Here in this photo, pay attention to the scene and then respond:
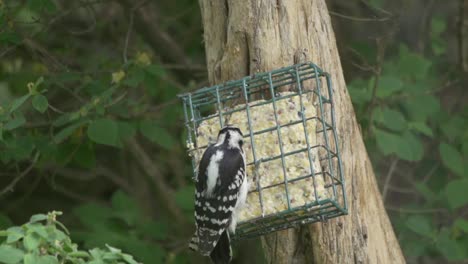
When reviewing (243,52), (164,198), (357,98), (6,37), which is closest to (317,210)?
(243,52)

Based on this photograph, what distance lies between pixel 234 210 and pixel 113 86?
169cm

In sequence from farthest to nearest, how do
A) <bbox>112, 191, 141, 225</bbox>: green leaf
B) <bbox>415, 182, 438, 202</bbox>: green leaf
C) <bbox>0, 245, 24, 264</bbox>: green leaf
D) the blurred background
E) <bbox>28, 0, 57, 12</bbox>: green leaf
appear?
1. <bbox>415, 182, 438, 202</bbox>: green leaf
2. <bbox>112, 191, 141, 225</bbox>: green leaf
3. the blurred background
4. <bbox>28, 0, 57, 12</bbox>: green leaf
5. <bbox>0, 245, 24, 264</bbox>: green leaf

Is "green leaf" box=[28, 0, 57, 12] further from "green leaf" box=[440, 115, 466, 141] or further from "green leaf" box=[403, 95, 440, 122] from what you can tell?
"green leaf" box=[440, 115, 466, 141]

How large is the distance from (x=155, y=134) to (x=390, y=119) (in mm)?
1662

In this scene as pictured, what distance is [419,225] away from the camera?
7402 millimetres

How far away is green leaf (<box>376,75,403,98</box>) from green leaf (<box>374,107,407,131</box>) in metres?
0.11

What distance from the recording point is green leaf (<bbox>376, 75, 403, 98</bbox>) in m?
7.28

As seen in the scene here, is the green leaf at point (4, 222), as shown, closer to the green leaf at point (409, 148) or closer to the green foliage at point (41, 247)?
the green foliage at point (41, 247)

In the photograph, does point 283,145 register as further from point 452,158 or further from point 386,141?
point 452,158

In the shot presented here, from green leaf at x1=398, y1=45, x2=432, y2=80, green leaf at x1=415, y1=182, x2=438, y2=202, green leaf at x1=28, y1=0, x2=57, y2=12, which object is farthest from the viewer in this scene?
green leaf at x1=415, y1=182, x2=438, y2=202

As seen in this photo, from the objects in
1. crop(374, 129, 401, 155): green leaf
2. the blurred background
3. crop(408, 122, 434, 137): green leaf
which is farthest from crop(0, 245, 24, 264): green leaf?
crop(408, 122, 434, 137): green leaf

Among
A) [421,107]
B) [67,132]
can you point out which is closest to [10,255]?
[67,132]

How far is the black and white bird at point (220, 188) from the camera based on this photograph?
5.41 metres

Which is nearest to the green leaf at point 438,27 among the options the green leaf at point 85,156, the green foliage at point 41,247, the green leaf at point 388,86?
the green leaf at point 388,86
